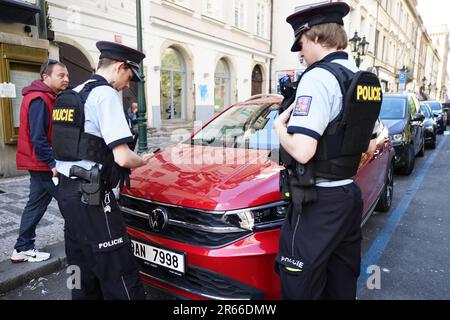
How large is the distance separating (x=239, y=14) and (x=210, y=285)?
17189 mm

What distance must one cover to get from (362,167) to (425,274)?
1.15 m

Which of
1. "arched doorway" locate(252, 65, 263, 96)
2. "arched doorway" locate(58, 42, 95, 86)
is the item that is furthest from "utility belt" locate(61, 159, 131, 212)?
"arched doorway" locate(252, 65, 263, 96)

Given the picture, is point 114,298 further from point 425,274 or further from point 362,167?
point 425,274

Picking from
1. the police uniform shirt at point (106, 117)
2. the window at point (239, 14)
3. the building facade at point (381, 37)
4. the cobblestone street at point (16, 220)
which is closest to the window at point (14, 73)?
the cobblestone street at point (16, 220)

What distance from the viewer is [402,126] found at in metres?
6.88

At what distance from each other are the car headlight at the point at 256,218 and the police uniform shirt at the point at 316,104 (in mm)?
665

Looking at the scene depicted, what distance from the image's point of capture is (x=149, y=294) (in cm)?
288

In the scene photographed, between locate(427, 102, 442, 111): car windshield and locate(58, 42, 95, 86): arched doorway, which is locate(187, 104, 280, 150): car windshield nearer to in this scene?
locate(58, 42, 95, 86): arched doorway

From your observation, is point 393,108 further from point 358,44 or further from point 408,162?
point 358,44

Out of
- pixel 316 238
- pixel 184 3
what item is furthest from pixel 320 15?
pixel 184 3

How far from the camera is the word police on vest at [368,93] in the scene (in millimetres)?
1680

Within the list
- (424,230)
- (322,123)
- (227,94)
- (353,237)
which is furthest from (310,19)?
(227,94)

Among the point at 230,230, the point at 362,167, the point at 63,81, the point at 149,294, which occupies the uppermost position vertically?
the point at 63,81

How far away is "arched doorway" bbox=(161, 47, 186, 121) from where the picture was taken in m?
13.4
